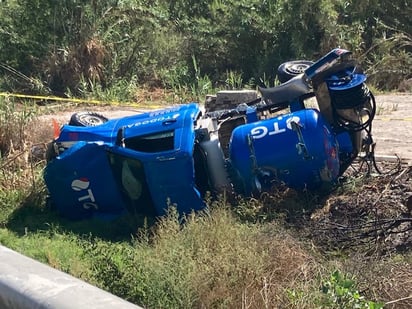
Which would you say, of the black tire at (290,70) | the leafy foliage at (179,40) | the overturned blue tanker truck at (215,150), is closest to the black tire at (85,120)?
the overturned blue tanker truck at (215,150)

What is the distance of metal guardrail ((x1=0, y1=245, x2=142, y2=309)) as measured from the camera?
3.90 metres

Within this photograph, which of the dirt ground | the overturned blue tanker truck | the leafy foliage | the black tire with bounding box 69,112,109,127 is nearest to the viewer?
the overturned blue tanker truck

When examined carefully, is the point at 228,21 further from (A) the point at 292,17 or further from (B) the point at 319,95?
(B) the point at 319,95

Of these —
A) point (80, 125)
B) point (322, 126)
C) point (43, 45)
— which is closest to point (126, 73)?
point (43, 45)

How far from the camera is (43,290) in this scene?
13.6ft

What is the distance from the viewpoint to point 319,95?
8266 millimetres

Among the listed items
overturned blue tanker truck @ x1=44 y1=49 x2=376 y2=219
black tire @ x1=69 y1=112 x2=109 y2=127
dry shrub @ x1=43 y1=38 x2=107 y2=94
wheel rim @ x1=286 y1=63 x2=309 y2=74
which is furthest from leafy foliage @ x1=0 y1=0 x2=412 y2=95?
overturned blue tanker truck @ x1=44 y1=49 x2=376 y2=219

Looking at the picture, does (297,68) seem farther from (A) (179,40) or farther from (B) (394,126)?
(A) (179,40)

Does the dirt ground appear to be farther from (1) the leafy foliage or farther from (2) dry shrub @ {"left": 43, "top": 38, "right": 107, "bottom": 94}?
(2) dry shrub @ {"left": 43, "top": 38, "right": 107, "bottom": 94}

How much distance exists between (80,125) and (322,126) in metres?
2.65

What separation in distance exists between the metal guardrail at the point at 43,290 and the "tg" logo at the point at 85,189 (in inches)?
137

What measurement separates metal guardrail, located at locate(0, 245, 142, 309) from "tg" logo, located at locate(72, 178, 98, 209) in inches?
137

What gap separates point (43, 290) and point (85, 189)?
414cm

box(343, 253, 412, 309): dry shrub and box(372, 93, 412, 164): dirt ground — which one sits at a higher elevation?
box(343, 253, 412, 309): dry shrub
